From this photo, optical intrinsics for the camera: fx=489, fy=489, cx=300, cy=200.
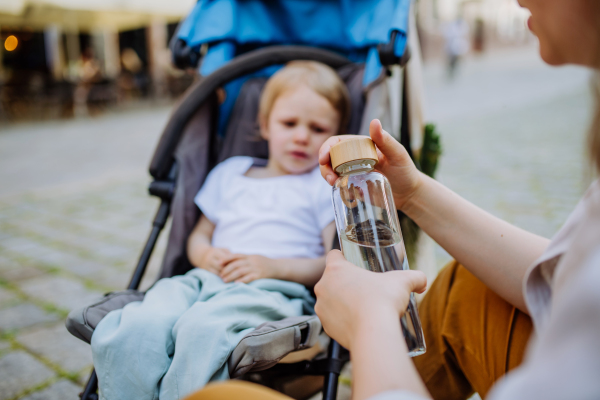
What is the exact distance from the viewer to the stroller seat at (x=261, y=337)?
1.22 meters

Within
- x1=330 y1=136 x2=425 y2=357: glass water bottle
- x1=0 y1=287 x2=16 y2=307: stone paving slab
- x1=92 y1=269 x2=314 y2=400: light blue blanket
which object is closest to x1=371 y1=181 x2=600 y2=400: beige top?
x1=330 y1=136 x2=425 y2=357: glass water bottle

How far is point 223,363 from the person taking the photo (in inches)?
49.1

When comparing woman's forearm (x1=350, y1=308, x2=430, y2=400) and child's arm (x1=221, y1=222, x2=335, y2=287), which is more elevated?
woman's forearm (x1=350, y1=308, x2=430, y2=400)

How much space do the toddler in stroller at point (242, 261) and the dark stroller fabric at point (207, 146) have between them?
0.05 metres

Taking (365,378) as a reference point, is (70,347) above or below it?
below

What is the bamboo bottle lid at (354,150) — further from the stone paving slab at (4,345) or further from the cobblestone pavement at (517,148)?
the stone paving slab at (4,345)

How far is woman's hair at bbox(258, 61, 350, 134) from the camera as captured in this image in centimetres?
203

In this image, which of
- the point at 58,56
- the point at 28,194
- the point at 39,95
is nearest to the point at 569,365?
the point at 28,194

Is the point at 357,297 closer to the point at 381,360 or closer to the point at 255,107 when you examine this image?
the point at 381,360

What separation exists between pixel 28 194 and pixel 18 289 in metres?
2.31

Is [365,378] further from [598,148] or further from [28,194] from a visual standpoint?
[28,194]

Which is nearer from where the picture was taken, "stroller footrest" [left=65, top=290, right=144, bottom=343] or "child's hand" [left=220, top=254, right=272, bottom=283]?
"stroller footrest" [left=65, top=290, right=144, bottom=343]

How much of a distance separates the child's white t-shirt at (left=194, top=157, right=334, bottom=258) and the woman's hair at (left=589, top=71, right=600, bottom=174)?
3.87 feet

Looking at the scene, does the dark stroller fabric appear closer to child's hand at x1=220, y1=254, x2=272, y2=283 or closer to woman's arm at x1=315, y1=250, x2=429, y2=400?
child's hand at x1=220, y1=254, x2=272, y2=283
